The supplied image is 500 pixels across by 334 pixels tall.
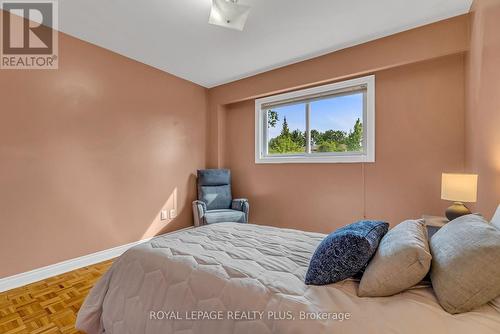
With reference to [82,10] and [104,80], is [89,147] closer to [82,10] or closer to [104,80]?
[104,80]

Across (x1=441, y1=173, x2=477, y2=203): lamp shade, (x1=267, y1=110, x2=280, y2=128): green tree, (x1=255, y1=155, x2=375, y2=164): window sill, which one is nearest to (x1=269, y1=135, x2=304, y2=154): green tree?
(x1=255, y1=155, x2=375, y2=164): window sill

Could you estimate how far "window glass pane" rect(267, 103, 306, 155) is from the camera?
3576mm

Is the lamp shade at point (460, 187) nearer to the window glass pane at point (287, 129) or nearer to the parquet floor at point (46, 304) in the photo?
the window glass pane at point (287, 129)

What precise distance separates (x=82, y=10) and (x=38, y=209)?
195cm

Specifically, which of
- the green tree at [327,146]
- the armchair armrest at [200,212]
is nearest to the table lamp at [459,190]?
the green tree at [327,146]

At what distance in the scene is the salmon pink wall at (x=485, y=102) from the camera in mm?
1607

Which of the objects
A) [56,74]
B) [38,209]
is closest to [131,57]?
[56,74]

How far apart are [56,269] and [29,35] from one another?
7.78 feet

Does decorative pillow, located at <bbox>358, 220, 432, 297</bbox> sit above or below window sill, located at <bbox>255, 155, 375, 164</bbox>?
below

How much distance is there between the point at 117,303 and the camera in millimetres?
1344

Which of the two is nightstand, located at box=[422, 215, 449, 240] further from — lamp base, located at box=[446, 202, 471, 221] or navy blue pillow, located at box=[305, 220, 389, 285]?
navy blue pillow, located at box=[305, 220, 389, 285]

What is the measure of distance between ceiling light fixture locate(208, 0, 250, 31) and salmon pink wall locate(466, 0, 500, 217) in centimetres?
181

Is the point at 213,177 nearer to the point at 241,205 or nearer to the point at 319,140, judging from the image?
the point at 241,205

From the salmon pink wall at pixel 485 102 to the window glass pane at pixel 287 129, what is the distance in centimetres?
185
